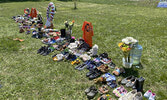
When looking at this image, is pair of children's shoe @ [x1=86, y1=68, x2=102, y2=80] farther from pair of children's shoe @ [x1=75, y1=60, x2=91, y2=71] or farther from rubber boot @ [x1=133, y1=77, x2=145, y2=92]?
rubber boot @ [x1=133, y1=77, x2=145, y2=92]

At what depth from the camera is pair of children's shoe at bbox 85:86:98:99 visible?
13.7ft

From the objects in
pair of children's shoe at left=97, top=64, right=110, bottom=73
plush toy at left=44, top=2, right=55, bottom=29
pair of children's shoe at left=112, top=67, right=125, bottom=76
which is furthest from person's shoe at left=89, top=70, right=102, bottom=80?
plush toy at left=44, top=2, right=55, bottom=29

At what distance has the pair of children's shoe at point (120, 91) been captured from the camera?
4.23 m

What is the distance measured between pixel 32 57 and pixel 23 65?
0.74m

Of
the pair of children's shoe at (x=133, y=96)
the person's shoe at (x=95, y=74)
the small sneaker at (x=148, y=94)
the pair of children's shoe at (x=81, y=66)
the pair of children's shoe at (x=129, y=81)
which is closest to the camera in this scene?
the pair of children's shoe at (x=133, y=96)

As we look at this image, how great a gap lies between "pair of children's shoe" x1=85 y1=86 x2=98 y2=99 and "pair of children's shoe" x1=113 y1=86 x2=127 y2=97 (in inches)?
26.0

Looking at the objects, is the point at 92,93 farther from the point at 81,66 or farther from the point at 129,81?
the point at 81,66

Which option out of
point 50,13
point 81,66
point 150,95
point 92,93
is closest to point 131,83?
point 150,95

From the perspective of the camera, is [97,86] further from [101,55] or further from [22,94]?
[22,94]

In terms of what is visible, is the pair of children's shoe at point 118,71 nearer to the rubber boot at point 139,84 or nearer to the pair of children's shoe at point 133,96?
the rubber boot at point 139,84

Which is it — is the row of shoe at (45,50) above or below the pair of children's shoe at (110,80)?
above

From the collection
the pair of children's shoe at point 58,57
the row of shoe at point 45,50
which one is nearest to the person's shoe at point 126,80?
the pair of children's shoe at point 58,57

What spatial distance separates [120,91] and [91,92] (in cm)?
98

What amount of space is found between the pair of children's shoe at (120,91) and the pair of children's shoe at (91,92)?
0.66 meters
